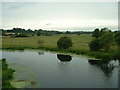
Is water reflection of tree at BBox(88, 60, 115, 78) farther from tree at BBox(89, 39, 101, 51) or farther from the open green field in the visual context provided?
the open green field

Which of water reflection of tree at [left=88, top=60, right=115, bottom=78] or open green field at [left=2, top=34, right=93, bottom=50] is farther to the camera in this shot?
open green field at [left=2, top=34, right=93, bottom=50]

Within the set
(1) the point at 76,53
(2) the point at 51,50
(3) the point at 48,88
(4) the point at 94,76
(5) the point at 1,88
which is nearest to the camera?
(5) the point at 1,88

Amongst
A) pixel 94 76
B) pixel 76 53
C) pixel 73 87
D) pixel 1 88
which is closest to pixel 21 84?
pixel 1 88

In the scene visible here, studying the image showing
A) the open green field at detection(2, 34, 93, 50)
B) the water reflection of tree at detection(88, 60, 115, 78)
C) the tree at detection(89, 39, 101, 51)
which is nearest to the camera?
the water reflection of tree at detection(88, 60, 115, 78)

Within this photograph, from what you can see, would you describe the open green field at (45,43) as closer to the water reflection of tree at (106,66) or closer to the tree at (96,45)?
the tree at (96,45)

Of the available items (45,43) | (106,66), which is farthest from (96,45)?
(45,43)

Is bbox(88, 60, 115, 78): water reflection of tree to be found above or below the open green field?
below

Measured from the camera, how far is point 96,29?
57688mm

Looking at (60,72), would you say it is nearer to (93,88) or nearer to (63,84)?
(63,84)

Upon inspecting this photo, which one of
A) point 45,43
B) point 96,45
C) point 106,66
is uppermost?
point 96,45

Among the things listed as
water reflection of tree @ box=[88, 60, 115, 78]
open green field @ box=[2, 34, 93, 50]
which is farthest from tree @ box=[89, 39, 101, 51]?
water reflection of tree @ box=[88, 60, 115, 78]

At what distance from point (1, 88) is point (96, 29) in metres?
47.9

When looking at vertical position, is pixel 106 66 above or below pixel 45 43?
below

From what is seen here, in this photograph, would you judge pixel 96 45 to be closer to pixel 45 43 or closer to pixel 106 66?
pixel 106 66
